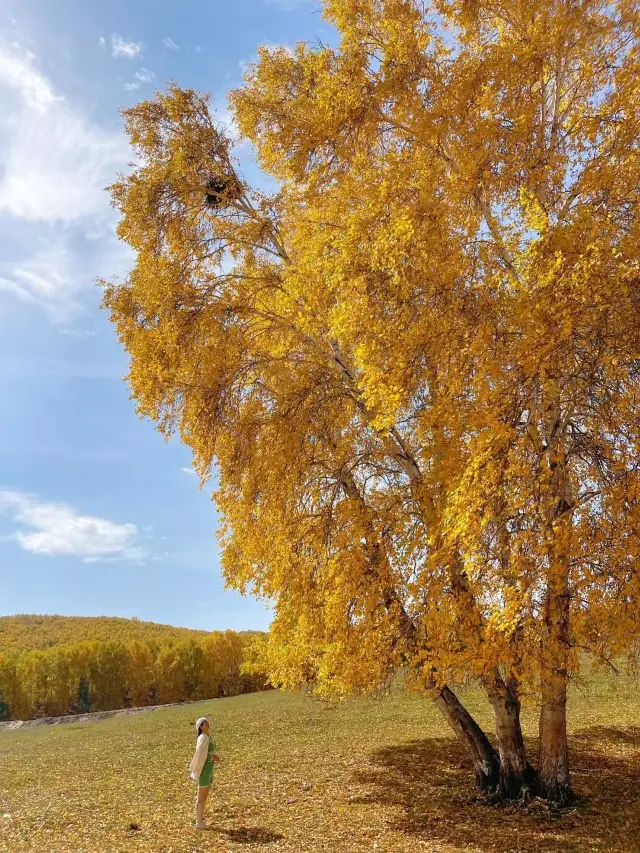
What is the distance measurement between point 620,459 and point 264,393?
7.63m

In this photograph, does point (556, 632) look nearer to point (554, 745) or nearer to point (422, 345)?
point (554, 745)

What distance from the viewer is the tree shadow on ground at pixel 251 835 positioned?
9211mm

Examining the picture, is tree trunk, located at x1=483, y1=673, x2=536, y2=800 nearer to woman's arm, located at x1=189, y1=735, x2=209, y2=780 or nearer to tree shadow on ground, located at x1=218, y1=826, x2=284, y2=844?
tree shadow on ground, located at x1=218, y1=826, x2=284, y2=844

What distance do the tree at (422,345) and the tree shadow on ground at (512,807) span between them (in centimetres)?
78

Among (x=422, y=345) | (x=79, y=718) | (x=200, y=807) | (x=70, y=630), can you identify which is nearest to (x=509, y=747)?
(x=200, y=807)

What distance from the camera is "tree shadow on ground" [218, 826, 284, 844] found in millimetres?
9211

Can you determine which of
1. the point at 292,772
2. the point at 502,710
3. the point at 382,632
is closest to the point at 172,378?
the point at 382,632

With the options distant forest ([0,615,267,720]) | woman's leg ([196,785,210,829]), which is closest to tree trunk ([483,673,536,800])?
woman's leg ([196,785,210,829])

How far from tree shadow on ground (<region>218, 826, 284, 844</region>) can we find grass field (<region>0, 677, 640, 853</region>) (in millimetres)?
20

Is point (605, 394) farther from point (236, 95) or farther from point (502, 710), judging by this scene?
point (236, 95)

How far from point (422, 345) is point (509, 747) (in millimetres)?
7627

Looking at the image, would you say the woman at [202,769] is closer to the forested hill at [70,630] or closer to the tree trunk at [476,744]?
the tree trunk at [476,744]

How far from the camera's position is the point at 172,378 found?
1251 centimetres

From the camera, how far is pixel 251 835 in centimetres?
955
